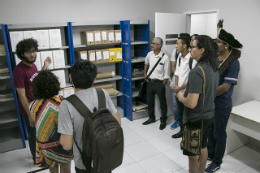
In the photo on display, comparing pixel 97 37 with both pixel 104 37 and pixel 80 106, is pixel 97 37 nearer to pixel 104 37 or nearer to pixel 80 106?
pixel 104 37

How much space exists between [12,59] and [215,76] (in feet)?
9.89

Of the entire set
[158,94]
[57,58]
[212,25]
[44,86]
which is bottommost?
[158,94]

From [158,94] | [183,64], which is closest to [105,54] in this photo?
[158,94]

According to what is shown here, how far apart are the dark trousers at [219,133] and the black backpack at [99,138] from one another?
4.98ft

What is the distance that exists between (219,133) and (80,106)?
6.20 ft

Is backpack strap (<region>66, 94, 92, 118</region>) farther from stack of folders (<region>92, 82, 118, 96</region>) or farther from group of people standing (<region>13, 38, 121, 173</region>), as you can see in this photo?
stack of folders (<region>92, 82, 118, 96</region>)

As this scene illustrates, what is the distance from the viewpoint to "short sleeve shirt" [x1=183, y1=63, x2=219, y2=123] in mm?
1911

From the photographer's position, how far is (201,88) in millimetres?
1926

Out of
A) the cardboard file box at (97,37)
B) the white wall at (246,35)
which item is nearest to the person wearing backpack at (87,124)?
the cardboard file box at (97,37)

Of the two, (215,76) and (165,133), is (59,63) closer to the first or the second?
(165,133)

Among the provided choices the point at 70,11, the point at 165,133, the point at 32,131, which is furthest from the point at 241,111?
the point at 70,11

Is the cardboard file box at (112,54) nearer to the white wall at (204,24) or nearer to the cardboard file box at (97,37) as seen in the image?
the cardboard file box at (97,37)

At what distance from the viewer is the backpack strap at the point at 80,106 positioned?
1454 mm

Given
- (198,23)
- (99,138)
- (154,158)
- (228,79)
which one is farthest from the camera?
(198,23)
